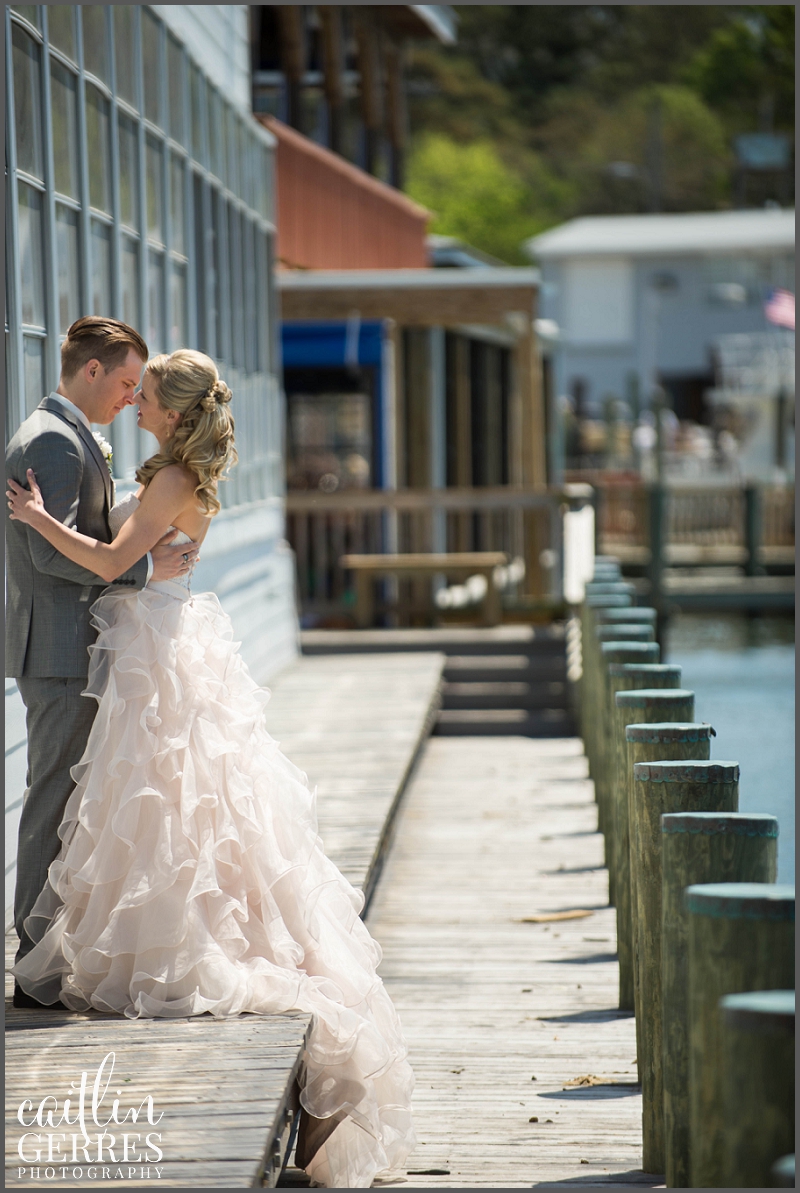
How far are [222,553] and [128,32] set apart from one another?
341cm

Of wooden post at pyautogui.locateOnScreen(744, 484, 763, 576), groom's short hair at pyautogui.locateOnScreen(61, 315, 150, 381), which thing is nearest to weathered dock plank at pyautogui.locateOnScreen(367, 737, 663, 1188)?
groom's short hair at pyautogui.locateOnScreen(61, 315, 150, 381)

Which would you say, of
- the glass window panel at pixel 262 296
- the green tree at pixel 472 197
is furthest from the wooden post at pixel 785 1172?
the green tree at pixel 472 197

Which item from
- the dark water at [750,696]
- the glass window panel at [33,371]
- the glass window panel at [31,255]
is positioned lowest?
the dark water at [750,696]

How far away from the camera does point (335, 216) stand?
57.3 feet

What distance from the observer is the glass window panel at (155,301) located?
8070 mm

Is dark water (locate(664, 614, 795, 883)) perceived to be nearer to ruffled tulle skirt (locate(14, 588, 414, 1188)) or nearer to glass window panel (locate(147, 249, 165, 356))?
glass window panel (locate(147, 249, 165, 356))

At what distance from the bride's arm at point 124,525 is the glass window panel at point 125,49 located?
3645 mm

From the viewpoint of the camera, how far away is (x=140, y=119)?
774cm

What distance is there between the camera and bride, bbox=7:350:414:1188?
4047mm

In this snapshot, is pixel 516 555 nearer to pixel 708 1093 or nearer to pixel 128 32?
pixel 128 32

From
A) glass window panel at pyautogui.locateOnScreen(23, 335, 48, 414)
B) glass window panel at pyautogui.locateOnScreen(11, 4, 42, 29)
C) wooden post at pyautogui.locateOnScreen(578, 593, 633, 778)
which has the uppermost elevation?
glass window panel at pyautogui.locateOnScreen(11, 4, 42, 29)

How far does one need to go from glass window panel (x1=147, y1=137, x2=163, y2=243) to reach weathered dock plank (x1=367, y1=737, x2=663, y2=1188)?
3.41 metres

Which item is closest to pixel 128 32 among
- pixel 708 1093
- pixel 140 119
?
pixel 140 119

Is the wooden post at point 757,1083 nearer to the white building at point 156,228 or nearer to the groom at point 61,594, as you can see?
the groom at point 61,594
